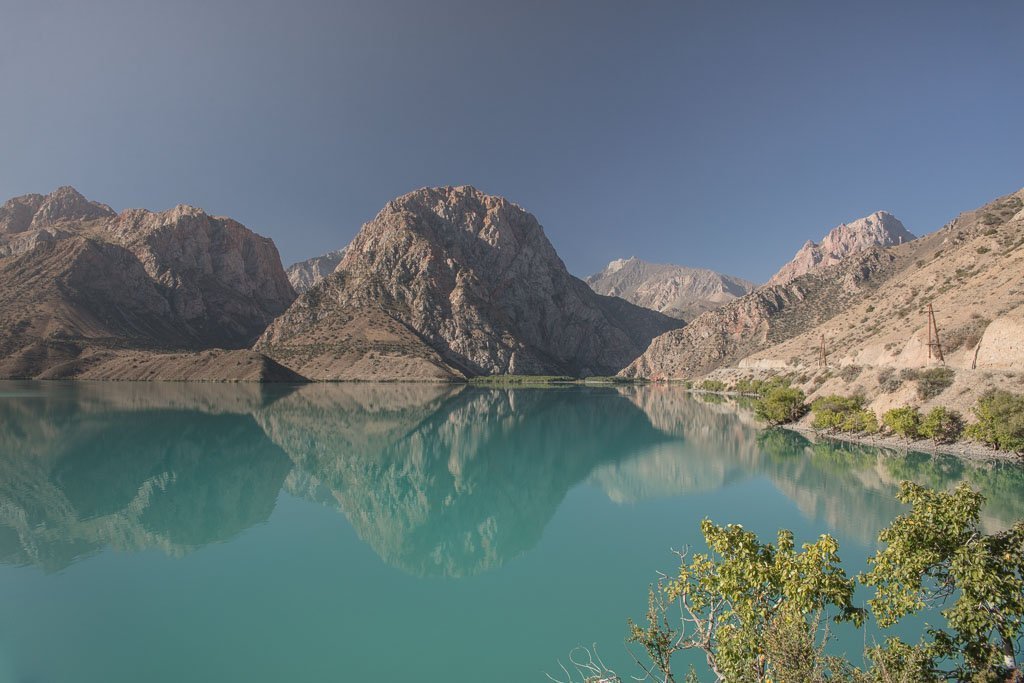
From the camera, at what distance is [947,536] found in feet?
29.2

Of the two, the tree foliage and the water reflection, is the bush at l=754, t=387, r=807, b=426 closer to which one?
the water reflection

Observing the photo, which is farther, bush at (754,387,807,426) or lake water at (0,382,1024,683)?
bush at (754,387,807,426)

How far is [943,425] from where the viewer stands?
4288 centimetres

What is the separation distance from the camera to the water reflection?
25.3m

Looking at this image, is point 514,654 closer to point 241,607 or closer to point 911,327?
point 241,607

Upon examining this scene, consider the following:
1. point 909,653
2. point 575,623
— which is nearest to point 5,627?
point 575,623

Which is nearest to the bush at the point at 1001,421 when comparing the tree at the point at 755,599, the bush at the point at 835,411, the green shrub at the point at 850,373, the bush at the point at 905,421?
the bush at the point at 905,421

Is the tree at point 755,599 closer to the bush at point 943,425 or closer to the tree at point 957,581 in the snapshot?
the tree at point 957,581

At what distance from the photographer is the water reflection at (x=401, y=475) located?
25312 mm

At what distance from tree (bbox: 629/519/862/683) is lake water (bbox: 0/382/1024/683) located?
241 inches

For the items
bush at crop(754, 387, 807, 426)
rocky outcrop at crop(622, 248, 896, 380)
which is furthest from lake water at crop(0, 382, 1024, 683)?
rocky outcrop at crop(622, 248, 896, 380)

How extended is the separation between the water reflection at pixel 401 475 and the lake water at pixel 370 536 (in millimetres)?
242

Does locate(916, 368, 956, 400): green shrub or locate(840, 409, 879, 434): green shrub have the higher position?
locate(916, 368, 956, 400): green shrub

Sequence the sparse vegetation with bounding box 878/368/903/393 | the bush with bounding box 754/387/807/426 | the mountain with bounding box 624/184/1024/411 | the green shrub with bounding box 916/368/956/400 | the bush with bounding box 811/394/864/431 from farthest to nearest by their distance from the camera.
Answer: the bush with bounding box 754/387/807/426
the bush with bounding box 811/394/864/431
the sparse vegetation with bounding box 878/368/903/393
the green shrub with bounding box 916/368/956/400
the mountain with bounding box 624/184/1024/411
